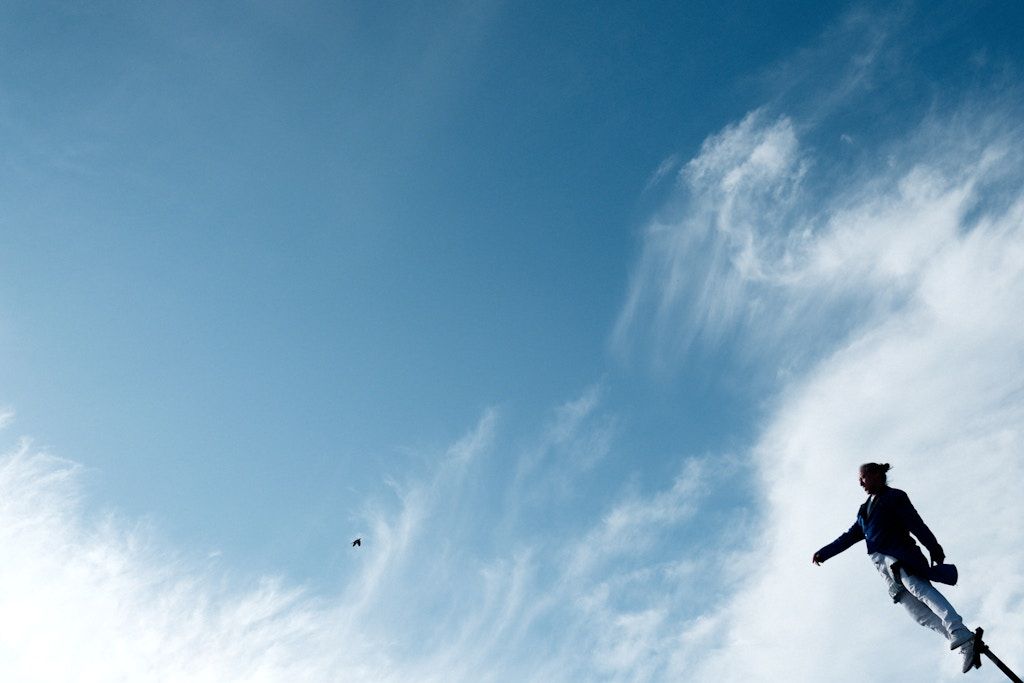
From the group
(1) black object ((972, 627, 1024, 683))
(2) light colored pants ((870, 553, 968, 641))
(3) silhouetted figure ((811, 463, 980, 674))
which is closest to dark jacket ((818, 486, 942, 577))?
(3) silhouetted figure ((811, 463, 980, 674))

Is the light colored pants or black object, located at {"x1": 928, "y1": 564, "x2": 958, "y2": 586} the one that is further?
black object, located at {"x1": 928, "y1": 564, "x2": 958, "y2": 586}

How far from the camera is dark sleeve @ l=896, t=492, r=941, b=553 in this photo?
8609 millimetres

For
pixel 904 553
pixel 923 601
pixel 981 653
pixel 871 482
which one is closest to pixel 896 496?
pixel 871 482

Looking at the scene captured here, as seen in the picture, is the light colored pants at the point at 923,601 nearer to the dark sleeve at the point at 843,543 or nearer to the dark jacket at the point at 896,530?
the dark jacket at the point at 896,530

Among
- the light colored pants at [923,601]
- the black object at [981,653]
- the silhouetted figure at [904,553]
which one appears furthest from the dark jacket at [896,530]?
the black object at [981,653]

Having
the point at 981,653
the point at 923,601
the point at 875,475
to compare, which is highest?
the point at 875,475

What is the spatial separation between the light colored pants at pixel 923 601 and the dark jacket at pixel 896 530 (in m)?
0.13

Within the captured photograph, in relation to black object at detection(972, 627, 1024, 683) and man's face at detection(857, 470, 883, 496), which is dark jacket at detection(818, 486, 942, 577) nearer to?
man's face at detection(857, 470, 883, 496)

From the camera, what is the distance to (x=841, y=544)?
9.62 m

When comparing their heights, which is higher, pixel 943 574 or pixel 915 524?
pixel 915 524

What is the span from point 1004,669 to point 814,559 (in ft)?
8.42

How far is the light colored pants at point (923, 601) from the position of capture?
8297 millimetres

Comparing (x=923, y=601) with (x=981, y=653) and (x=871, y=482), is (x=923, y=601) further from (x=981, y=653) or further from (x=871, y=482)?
(x=871, y=482)

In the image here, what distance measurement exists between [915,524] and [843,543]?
1.18 metres
